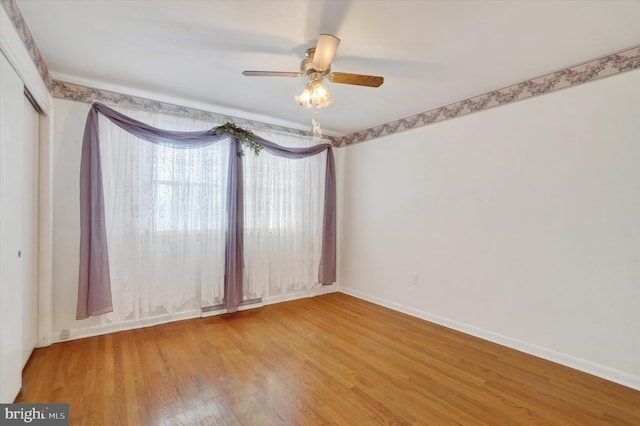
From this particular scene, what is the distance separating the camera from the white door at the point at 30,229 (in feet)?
7.13

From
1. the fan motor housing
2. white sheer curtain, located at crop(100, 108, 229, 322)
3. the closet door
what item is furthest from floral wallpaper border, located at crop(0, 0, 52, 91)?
the fan motor housing

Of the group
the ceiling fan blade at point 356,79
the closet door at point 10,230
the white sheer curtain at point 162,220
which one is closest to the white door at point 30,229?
the closet door at point 10,230

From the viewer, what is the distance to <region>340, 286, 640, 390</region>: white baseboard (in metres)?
2.16

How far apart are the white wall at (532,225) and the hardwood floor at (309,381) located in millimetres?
293

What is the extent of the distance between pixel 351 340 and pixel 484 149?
7.77ft

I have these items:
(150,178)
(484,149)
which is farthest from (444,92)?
(150,178)

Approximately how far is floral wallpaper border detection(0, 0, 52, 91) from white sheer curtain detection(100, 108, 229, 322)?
0.53 m

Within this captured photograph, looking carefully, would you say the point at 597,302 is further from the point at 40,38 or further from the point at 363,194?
the point at 40,38

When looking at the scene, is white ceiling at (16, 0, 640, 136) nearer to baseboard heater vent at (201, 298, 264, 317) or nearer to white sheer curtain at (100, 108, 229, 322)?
white sheer curtain at (100, 108, 229, 322)

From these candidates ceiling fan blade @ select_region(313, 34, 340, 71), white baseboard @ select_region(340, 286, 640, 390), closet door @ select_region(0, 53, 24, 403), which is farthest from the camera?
white baseboard @ select_region(340, 286, 640, 390)

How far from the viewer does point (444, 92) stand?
2930mm

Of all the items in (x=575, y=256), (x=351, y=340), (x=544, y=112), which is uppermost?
(x=544, y=112)

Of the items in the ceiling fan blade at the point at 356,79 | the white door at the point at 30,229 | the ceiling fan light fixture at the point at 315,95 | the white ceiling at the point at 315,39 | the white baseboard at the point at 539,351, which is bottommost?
the white baseboard at the point at 539,351

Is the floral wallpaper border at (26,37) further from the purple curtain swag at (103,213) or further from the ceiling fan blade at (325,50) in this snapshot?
the ceiling fan blade at (325,50)
